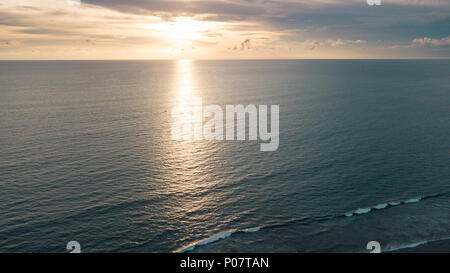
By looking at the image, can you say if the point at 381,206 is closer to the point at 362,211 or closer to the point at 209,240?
the point at 362,211

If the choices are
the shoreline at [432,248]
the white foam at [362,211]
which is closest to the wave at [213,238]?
the white foam at [362,211]

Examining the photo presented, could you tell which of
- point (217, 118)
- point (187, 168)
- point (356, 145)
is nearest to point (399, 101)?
point (356, 145)

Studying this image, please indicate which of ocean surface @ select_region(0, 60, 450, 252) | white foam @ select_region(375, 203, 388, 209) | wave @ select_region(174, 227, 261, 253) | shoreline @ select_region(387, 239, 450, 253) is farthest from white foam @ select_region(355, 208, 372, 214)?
wave @ select_region(174, 227, 261, 253)

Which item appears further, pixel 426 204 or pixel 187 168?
pixel 187 168

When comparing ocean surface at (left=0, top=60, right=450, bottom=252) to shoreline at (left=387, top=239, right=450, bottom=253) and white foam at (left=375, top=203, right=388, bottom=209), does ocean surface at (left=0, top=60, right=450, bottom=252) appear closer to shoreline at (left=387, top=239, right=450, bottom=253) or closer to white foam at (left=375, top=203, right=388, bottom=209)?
white foam at (left=375, top=203, right=388, bottom=209)

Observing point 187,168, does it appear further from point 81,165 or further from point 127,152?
point 81,165

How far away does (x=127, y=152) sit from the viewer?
81.1 meters

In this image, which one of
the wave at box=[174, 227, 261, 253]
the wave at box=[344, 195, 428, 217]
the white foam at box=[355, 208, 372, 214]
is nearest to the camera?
the wave at box=[174, 227, 261, 253]

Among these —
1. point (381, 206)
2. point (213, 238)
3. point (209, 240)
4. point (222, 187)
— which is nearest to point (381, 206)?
point (381, 206)

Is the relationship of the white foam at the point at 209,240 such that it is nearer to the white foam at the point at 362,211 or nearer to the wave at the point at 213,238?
the wave at the point at 213,238
